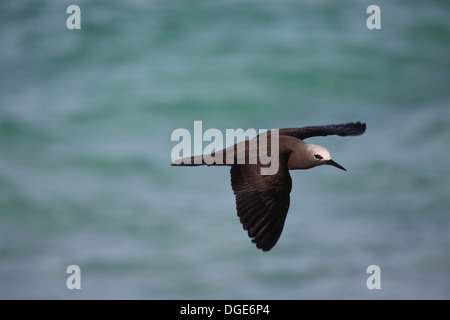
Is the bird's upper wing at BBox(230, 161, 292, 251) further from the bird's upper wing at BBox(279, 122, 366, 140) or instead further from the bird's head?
the bird's upper wing at BBox(279, 122, 366, 140)

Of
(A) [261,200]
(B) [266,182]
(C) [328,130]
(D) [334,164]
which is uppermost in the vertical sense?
(C) [328,130]

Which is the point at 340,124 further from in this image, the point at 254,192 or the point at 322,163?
the point at 254,192

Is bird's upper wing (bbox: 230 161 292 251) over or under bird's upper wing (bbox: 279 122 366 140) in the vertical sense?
under

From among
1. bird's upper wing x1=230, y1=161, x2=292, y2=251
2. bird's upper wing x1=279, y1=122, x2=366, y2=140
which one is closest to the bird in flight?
bird's upper wing x1=230, y1=161, x2=292, y2=251

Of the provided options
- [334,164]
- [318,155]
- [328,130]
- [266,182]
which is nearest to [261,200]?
[266,182]

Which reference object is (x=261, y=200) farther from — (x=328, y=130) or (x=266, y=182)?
(x=328, y=130)

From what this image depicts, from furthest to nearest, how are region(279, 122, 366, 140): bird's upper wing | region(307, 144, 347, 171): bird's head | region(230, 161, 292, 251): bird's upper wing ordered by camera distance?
region(279, 122, 366, 140): bird's upper wing → region(307, 144, 347, 171): bird's head → region(230, 161, 292, 251): bird's upper wing

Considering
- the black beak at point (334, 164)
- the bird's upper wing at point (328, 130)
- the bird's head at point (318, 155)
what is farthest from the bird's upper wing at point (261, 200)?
the bird's upper wing at point (328, 130)
